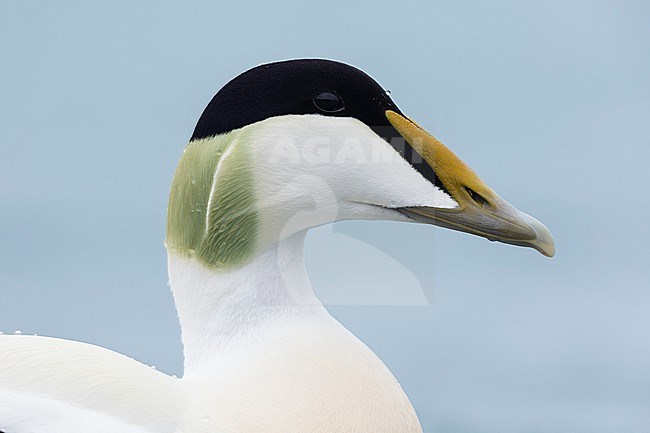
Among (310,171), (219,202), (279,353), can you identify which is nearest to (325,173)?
(310,171)

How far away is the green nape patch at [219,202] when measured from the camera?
1.82 meters

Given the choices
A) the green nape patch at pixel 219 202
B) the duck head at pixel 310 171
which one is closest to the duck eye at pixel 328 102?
the duck head at pixel 310 171

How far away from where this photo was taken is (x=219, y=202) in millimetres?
1828

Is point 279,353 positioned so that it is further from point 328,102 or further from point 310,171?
point 328,102

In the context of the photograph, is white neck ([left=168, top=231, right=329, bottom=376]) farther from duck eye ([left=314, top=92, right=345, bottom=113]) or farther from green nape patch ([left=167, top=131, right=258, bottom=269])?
duck eye ([left=314, top=92, right=345, bottom=113])

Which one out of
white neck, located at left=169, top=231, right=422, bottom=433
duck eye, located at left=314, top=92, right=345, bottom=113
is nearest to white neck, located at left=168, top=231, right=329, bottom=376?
white neck, located at left=169, top=231, right=422, bottom=433

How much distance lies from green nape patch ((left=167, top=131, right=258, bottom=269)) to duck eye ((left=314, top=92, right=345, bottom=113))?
13 cm

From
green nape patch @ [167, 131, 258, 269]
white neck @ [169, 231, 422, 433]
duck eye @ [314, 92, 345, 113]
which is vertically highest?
duck eye @ [314, 92, 345, 113]

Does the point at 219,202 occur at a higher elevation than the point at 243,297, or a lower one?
higher

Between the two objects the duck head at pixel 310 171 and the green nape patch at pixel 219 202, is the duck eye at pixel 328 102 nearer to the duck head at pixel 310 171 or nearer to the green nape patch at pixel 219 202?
the duck head at pixel 310 171

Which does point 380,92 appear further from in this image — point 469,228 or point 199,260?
point 199,260

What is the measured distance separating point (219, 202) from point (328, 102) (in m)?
0.22

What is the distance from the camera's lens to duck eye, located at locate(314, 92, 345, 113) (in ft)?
6.00

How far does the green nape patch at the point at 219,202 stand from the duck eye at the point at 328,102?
13cm
